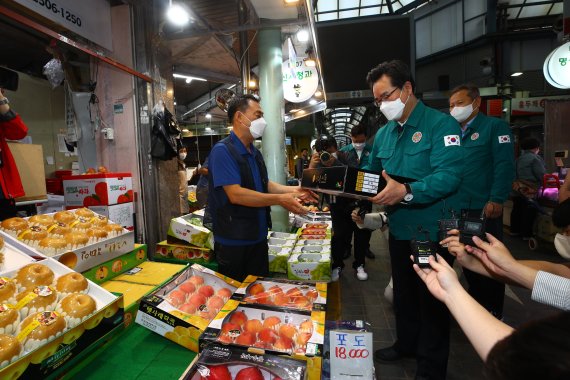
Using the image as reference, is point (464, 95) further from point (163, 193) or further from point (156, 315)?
point (163, 193)

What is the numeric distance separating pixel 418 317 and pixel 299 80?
4.90 meters

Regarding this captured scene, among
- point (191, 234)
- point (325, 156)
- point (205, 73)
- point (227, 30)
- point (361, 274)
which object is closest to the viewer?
point (191, 234)

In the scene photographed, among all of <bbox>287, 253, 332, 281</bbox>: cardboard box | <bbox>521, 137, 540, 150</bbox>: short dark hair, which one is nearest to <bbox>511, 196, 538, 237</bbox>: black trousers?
<bbox>521, 137, 540, 150</bbox>: short dark hair

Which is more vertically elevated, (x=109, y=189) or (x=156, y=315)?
(x=109, y=189)

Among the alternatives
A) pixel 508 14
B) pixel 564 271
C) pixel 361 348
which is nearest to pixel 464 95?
pixel 564 271

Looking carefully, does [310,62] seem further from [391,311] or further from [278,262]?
[391,311]

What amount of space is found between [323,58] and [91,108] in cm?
659

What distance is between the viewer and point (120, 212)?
11.6ft

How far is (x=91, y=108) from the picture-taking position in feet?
12.6

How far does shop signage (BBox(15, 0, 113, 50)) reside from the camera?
2.72 m

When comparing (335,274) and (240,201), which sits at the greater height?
(240,201)

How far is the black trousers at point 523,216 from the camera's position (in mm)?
5844

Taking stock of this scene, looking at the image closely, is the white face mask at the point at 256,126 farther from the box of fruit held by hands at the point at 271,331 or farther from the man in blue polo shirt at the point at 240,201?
the box of fruit held by hands at the point at 271,331

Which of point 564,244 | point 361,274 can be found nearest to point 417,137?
point 564,244
